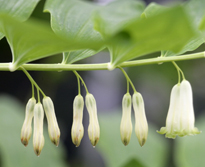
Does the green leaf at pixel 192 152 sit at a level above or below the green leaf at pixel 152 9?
below

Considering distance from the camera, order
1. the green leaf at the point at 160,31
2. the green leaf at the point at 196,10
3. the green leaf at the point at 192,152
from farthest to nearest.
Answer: the green leaf at the point at 192,152
the green leaf at the point at 196,10
the green leaf at the point at 160,31

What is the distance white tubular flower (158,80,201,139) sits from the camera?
1.30ft

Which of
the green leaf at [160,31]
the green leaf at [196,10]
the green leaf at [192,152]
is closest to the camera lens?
the green leaf at [160,31]

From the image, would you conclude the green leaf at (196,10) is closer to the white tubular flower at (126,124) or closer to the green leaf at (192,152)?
the white tubular flower at (126,124)

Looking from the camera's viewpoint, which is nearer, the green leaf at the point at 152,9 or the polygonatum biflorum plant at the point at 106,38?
the polygonatum biflorum plant at the point at 106,38

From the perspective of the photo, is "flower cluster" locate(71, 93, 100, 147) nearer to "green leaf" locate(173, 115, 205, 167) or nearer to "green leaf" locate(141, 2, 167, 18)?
"green leaf" locate(141, 2, 167, 18)

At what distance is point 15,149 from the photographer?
889 mm

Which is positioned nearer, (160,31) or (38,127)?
(160,31)

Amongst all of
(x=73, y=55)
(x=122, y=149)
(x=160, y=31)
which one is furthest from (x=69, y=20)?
(x=122, y=149)

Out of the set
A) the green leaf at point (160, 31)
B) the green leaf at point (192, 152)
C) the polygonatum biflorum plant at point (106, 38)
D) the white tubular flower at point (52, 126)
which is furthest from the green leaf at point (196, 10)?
the green leaf at point (192, 152)

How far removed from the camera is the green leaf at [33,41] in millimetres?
193

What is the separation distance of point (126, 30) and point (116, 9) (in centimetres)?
5

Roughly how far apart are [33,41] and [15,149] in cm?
74

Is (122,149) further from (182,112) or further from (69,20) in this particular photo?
(69,20)
